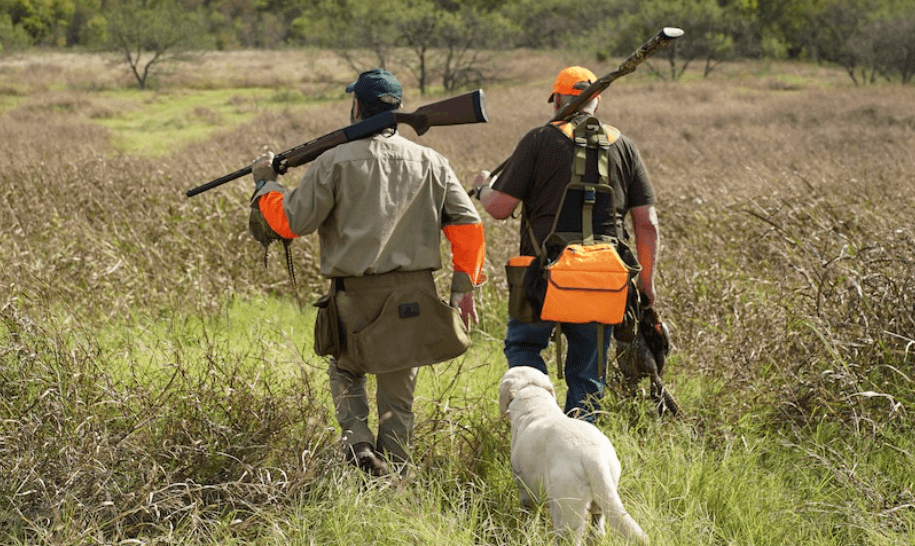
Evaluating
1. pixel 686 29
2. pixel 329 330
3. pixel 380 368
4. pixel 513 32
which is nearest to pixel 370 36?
pixel 513 32

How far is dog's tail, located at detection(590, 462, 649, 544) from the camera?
2777mm

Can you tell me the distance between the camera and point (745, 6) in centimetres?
5959

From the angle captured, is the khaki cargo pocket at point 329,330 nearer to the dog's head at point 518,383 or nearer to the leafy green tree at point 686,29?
the dog's head at point 518,383

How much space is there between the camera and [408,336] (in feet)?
11.6

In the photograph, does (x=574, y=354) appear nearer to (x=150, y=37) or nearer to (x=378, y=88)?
(x=378, y=88)

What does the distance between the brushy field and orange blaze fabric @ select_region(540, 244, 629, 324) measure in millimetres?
541

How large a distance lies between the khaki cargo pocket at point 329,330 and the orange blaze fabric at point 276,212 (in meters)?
0.34

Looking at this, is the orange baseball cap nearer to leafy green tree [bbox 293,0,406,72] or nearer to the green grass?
the green grass

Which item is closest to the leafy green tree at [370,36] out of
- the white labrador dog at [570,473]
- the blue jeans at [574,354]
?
the blue jeans at [574,354]

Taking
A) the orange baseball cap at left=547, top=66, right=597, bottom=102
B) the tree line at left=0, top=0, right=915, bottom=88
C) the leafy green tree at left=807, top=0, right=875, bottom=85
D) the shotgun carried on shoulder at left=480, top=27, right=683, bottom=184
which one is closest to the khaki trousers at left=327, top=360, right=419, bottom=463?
the shotgun carried on shoulder at left=480, top=27, right=683, bottom=184

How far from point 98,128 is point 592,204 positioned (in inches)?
746

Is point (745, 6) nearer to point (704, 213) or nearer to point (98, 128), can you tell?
point (98, 128)

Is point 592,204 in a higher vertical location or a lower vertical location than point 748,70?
higher

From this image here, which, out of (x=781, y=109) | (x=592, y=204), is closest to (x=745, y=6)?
(x=781, y=109)
